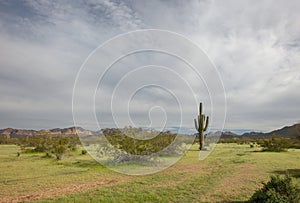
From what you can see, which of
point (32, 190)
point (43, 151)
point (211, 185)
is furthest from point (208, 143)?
point (32, 190)

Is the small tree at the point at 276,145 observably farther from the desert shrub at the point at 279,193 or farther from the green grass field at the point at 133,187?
the desert shrub at the point at 279,193

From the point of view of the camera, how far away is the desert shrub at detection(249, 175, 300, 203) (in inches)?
326

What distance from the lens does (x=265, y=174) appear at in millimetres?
16953

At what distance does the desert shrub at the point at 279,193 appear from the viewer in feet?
27.2

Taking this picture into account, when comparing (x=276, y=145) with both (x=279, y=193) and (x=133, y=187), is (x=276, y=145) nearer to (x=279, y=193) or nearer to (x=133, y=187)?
(x=133, y=187)

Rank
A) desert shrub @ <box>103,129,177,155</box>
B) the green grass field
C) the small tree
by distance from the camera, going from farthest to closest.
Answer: the small tree < desert shrub @ <box>103,129,177,155</box> < the green grass field

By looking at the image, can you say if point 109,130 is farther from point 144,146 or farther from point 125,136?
point 144,146

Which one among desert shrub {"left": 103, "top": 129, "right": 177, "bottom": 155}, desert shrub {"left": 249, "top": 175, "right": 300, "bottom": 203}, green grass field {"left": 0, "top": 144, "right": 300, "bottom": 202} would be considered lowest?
green grass field {"left": 0, "top": 144, "right": 300, "bottom": 202}

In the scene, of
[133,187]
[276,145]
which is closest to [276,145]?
[276,145]

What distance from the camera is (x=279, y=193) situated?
8695mm

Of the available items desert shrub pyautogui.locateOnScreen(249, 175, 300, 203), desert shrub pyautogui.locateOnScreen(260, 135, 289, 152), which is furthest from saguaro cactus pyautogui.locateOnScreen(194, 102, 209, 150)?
desert shrub pyautogui.locateOnScreen(249, 175, 300, 203)

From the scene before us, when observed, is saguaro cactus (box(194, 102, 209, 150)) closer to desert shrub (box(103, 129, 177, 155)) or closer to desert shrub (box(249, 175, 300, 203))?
desert shrub (box(103, 129, 177, 155))

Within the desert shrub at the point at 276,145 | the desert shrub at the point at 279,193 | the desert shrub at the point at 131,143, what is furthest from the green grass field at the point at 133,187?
the desert shrub at the point at 276,145

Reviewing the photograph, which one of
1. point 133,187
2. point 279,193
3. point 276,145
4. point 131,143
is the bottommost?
point 133,187
